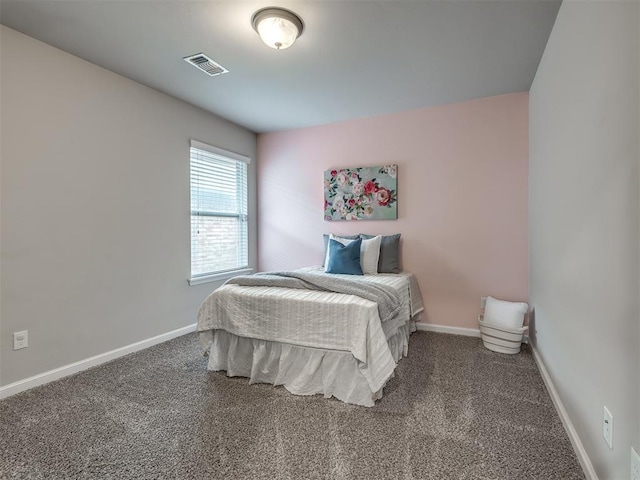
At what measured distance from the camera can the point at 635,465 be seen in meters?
0.99

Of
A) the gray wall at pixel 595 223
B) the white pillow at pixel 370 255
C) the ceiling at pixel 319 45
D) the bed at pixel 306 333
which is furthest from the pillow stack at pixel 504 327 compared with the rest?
the ceiling at pixel 319 45

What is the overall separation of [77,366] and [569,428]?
3.16m

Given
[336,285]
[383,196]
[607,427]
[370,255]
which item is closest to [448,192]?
[383,196]

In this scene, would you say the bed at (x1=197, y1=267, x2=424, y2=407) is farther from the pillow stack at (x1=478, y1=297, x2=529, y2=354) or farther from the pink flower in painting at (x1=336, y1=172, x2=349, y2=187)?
the pink flower in painting at (x1=336, y1=172, x2=349, y2=187)

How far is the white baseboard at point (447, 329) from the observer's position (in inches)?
129

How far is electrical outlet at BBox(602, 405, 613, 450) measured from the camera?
1.17m

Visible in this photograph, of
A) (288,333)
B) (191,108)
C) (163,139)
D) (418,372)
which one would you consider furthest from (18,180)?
(418,372)

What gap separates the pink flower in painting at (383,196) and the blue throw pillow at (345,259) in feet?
1.80

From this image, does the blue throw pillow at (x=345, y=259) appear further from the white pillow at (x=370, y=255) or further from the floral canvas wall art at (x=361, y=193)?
the floral canvas wall art at (x=361, y=193)

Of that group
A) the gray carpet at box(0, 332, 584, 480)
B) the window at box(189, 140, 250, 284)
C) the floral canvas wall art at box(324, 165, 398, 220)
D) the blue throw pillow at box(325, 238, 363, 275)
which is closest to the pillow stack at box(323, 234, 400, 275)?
the blue throw pillow at box(325, 238, 363, 275)

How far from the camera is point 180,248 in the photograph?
3.28 metres

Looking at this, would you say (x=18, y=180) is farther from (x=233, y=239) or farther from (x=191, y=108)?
(x=233, y=239)

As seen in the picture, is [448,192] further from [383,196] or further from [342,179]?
[342,179]

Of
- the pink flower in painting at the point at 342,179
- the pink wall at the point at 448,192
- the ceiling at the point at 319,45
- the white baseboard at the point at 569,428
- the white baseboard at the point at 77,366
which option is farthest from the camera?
the pink flower in painting at the point at 342,179
